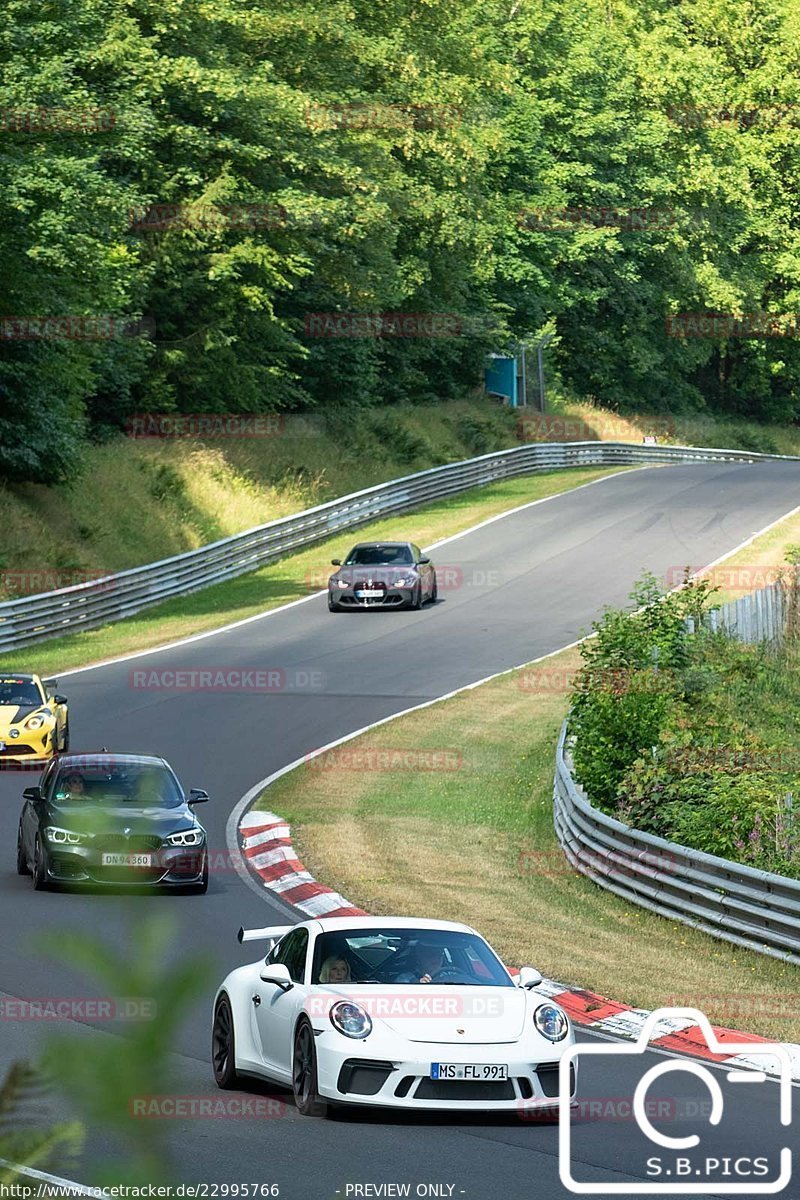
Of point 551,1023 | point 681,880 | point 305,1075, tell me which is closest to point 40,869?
point 681,880

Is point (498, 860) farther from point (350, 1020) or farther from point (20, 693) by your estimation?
point (350, 1020)

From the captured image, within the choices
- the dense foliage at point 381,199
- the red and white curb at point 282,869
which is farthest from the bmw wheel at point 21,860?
the dense foliage at point 381,199

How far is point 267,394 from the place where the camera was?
196ft

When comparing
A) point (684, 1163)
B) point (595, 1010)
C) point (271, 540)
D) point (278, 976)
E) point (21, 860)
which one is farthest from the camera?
point (271, 540)

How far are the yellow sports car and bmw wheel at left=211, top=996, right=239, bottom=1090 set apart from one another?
51.6 ft

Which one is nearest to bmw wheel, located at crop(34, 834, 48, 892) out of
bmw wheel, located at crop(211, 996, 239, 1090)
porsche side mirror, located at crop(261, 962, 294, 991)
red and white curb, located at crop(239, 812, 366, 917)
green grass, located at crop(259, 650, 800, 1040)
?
red and white curb, located at crop(239, 812, 366, 917)

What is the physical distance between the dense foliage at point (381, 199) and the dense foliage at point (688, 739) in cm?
1714

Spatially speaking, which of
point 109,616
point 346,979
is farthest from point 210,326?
point 346,979

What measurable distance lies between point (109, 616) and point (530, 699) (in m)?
12.5

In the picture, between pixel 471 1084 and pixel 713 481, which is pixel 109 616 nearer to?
pixel 713 481

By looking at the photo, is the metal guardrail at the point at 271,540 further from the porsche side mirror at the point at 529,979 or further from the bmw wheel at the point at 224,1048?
the porsche side mirror at the point at 529,979

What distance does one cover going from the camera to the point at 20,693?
2723 centimetres

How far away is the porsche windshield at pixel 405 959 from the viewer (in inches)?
435

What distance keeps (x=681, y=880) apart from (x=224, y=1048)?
26.9ft
